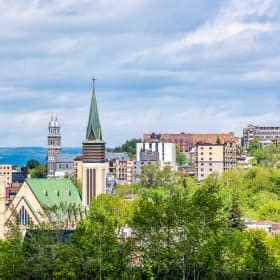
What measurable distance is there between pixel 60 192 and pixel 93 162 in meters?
28.0

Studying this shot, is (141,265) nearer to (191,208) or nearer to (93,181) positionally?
(191,208)

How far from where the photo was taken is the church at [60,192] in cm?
9812

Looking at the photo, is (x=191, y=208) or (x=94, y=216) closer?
(x=191, y=208)

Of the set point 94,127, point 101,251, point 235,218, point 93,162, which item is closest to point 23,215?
point 235,218

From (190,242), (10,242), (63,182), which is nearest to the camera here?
(190,242)

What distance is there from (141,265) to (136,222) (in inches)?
85.2

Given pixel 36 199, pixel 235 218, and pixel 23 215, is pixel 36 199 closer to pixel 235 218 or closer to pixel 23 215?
pixel 23 215

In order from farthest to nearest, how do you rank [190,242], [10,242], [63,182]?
[63,182] → [10,242] → [190,242]

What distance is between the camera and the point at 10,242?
7300 cm

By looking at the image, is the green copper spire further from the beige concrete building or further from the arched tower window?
the arched tower window

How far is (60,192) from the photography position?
113 metres

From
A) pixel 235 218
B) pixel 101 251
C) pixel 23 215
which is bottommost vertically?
pixel 101 251

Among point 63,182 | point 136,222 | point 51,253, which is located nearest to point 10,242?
point 51,253

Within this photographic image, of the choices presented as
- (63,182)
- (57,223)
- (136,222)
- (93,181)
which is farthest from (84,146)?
(136,222)
